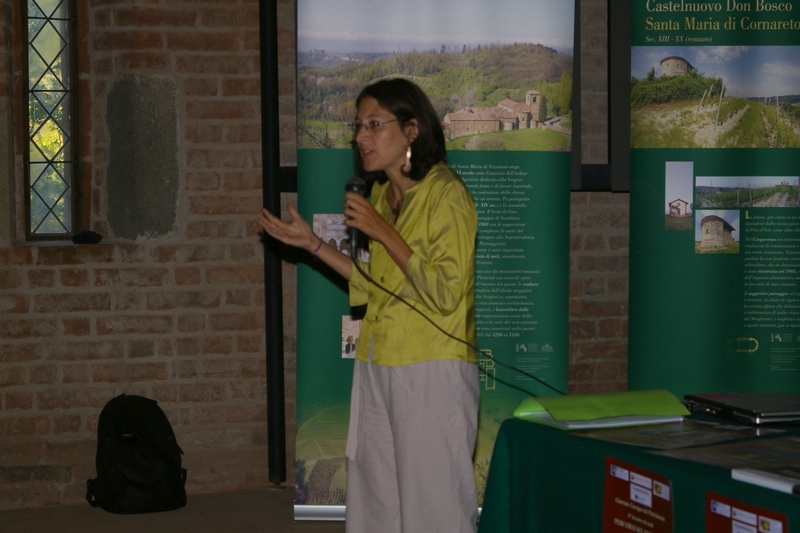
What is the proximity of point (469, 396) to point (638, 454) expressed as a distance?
2.57 ft

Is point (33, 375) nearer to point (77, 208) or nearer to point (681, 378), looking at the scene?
point (77, 208)

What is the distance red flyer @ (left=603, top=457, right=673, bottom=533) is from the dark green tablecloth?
0.01 meters

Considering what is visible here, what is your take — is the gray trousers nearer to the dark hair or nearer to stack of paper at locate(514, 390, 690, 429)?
stack of paper at locate(514, 390, 690, 429)

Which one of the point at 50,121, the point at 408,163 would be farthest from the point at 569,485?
the point at 50,121

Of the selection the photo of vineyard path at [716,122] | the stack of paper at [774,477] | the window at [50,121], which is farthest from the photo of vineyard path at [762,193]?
the window at [50,121]

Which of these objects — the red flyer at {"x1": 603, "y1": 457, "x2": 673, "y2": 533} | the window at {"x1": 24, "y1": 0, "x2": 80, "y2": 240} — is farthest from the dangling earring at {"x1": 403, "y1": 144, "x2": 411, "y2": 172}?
the window at {"x1": 24, "y1": 0, "x2": 80, "y2": 240}

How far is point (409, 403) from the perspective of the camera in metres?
2.32

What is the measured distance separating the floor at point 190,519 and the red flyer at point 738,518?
8.06 feet

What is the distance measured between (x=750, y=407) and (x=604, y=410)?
297 mm

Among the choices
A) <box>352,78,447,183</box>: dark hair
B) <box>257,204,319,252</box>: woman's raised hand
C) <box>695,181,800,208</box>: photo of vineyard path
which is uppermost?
<box>352,78,447,183</box>: dark hair

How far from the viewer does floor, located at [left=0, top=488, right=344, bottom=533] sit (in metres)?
3.72

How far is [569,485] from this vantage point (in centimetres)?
179

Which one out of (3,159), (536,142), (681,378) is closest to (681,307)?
(681,378)

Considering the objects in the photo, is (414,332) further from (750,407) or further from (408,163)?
(750,407)
